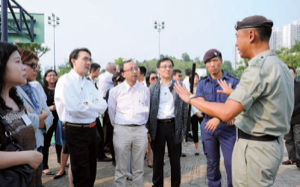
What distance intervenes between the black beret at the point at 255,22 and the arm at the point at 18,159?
1877 mm

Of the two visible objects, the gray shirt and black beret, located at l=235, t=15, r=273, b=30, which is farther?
black beret, located at l=235, t=15, r=273, b=30

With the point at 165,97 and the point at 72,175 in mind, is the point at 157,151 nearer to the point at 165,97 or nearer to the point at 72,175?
the point at 165,97

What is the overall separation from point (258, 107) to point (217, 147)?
5.98 feet

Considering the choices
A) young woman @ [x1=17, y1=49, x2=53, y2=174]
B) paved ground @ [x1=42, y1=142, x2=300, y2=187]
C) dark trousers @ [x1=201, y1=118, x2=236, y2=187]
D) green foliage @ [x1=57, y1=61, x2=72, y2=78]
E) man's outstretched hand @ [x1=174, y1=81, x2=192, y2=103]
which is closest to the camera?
man's outstretched hand @ [x1=174, y1=81, x2=192, y2=103]

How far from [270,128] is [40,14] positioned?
8738 millimetres

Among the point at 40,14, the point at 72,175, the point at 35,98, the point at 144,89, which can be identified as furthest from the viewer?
the point at 40,14

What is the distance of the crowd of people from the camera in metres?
1.93

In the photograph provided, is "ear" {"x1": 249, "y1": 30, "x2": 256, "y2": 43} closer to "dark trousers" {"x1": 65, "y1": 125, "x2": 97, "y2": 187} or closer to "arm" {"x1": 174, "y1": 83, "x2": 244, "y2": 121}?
"arm" {"x1": 174, "y1": 83, "x2": 244, "y2": 121}

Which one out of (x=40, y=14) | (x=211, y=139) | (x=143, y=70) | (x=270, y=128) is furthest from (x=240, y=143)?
(x=40, y=14)

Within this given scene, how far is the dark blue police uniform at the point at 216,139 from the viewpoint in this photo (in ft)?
11.6

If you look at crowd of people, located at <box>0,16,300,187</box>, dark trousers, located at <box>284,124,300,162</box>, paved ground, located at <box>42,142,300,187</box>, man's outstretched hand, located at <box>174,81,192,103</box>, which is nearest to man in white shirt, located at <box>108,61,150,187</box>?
crowd of people, located at <box>0,16,300,187</box>

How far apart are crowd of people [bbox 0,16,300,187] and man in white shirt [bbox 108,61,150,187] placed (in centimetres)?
1

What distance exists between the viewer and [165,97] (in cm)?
425

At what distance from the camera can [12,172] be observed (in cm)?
152
